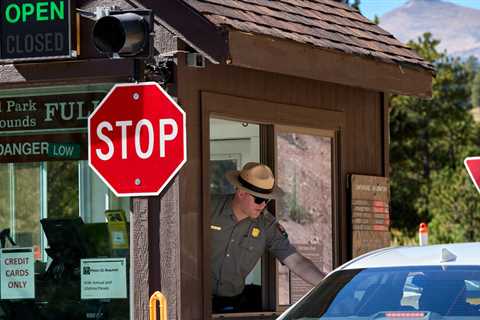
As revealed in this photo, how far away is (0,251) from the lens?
35.7ft

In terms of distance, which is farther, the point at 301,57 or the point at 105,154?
the point at 301,57

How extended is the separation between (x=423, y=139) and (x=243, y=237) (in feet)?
164

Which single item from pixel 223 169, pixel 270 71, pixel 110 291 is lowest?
pixel 110 291

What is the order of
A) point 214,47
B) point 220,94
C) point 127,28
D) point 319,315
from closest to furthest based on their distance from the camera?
point 319,315, point 127,28, point 214,47, point 220,94

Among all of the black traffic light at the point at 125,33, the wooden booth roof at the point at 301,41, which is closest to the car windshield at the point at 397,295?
the black traffic light at the point at 125,33

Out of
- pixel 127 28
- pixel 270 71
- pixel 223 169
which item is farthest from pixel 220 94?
pixel 127 28

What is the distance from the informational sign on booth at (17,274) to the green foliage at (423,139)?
1771 inches

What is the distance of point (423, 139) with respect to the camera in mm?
60281

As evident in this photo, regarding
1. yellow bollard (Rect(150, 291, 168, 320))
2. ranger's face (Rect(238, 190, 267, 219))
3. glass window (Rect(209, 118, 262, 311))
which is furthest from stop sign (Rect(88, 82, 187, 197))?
glass window (Rect(209, 118, 262, 311))

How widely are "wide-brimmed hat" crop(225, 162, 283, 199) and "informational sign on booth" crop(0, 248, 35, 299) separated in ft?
6.08

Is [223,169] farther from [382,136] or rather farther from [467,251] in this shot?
[467,251]

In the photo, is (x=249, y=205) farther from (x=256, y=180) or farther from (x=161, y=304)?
(x=161, y=304)

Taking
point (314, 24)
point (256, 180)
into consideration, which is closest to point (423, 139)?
point (314, 24)

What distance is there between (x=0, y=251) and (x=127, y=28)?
129 inches
